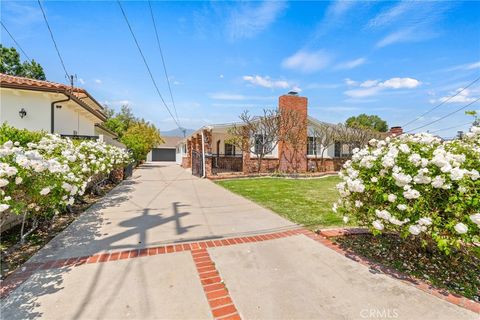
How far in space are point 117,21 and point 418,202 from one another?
937 cm

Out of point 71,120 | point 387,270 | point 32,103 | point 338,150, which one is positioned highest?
point 32,103

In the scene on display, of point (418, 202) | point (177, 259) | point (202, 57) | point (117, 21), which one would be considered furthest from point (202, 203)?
point (202, 57)

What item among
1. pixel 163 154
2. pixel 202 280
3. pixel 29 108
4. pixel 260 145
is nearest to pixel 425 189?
pixel 202 280

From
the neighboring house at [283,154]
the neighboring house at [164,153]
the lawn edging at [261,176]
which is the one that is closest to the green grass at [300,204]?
the lawn edging at [261,176]

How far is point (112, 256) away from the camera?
135 inches

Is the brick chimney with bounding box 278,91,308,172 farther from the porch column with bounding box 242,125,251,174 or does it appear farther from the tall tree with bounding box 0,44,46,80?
the tall tree with bounding box 0,44,46,80

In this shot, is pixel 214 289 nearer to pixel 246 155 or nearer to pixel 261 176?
pixel 261 176

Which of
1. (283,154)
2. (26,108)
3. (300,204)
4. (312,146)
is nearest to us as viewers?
(300,204)

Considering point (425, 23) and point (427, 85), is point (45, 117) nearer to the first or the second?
point (425, 23)

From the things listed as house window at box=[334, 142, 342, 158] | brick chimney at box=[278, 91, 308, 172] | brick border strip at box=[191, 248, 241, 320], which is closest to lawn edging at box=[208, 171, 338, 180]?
brick chimney at box=[278, 91, 308, 172]

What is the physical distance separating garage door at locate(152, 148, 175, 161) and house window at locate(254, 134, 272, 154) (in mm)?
31485

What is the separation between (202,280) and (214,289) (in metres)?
0.23

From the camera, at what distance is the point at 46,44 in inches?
325

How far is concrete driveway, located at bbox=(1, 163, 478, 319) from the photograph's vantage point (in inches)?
90.0
